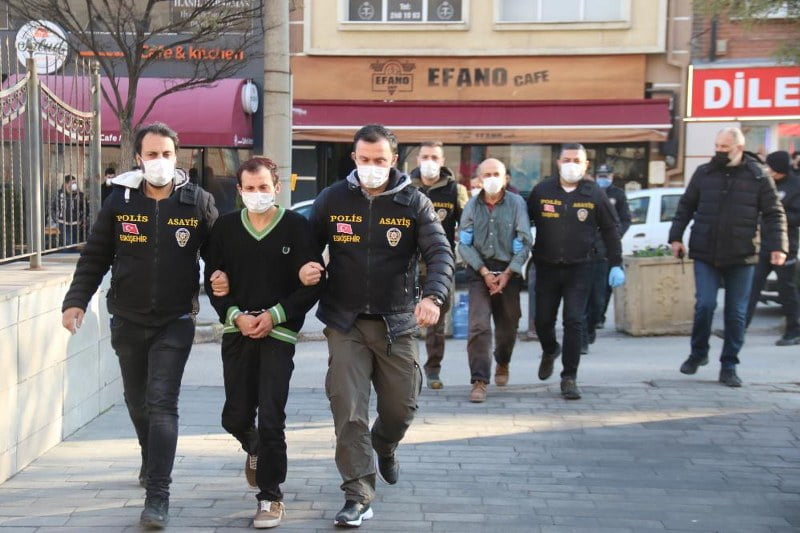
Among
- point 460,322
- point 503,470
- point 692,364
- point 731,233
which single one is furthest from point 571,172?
point 460,322

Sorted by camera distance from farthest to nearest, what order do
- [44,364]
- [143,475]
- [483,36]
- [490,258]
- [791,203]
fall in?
[483,36]
[791,203]
[490,258]
[44,364]
[143,475]

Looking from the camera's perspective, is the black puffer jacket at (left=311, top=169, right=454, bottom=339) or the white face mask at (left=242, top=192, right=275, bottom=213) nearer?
the white face mask at (left=242, top=192, right=275, bottom=213)

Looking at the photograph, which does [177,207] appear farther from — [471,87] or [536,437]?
[471,87]

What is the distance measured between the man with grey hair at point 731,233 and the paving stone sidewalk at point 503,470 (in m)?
0.56

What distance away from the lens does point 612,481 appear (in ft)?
18.4

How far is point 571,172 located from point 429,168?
3.47ft

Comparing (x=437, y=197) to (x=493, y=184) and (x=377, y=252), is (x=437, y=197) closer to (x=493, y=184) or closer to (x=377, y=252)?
(x=493, y=184)

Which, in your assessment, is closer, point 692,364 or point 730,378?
point 730,378

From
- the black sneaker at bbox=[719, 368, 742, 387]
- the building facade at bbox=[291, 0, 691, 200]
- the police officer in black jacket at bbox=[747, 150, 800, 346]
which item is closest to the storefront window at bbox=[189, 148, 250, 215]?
the building facade at bbox=[291, 0, 691, 200]

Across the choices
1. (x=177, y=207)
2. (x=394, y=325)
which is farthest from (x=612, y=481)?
(x=177, y=207)

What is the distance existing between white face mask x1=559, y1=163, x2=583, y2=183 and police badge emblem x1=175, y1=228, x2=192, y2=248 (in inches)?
136

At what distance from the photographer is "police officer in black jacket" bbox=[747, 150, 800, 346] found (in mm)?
9984

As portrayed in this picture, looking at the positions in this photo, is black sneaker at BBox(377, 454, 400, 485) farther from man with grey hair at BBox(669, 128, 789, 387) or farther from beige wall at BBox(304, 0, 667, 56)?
beige wall at BBox(304, 0, 667, 56)

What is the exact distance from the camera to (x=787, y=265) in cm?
1018
